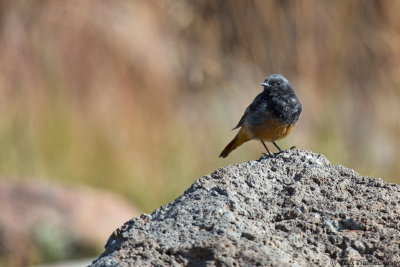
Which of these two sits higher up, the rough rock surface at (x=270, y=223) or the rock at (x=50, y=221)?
the rock at (x=50, y=221)

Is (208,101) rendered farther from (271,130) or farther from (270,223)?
(270,223)

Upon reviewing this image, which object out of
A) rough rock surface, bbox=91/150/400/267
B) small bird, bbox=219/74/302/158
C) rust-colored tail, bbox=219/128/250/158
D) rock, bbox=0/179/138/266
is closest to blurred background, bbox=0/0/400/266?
rock, bbox=0/179/138/266

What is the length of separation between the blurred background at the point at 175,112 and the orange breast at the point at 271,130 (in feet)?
7.49

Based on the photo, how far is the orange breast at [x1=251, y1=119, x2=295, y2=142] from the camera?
5.18 meters

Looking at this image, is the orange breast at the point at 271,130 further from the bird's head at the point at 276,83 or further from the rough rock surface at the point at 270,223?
the rough rock surface at the point at 270,223

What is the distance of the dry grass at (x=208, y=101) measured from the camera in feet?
26.4

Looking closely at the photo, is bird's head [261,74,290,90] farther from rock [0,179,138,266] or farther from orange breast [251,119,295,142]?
rock [0,179,138,266]

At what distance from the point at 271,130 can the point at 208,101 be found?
3.75 metres

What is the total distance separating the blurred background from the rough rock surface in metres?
4.46

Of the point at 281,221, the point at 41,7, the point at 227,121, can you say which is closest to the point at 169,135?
the point at 227,121

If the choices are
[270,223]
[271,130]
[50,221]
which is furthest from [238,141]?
[270,223]

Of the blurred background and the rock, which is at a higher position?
the blurred background

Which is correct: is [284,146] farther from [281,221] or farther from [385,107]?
[281,221]

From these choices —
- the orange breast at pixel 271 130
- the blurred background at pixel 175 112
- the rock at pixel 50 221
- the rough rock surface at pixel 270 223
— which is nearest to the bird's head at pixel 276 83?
the orange breast at pixel 271 130
